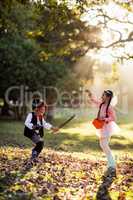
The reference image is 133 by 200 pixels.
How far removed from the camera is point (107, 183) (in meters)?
13.8

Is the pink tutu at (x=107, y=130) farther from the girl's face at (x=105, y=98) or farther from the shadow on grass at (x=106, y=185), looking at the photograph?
the shadow on grass at (x=106, y=185)

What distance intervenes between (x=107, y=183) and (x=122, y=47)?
51.4ft

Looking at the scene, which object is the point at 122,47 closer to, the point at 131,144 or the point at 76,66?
the point at 131,144

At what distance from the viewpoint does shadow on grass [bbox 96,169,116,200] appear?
12398mm

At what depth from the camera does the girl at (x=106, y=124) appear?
1572cm

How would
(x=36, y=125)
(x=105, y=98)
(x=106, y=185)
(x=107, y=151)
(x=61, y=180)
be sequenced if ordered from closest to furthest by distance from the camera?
(x=106, y=185) < (x=61, y=180) < (x=107, y=151) < (x=105, y=98) < (x=36, y=125)

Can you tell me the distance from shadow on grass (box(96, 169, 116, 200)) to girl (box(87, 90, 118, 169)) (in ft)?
1.61

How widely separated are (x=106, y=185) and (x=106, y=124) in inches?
107

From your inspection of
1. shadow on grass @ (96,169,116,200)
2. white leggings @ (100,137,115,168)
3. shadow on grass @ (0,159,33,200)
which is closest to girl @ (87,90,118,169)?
white leggings @ (100,137,115,168)

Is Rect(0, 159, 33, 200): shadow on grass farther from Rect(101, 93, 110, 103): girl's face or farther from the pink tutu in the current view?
Rect(101, 93, 110, 103): girl's face

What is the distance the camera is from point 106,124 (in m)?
15.8

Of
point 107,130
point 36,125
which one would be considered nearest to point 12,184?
point 36,125

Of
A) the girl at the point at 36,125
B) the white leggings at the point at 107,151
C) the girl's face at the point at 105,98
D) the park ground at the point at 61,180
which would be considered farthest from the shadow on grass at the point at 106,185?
the girl at the point at 36,125

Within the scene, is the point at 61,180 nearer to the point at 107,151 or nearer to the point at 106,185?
the point at 106,185
